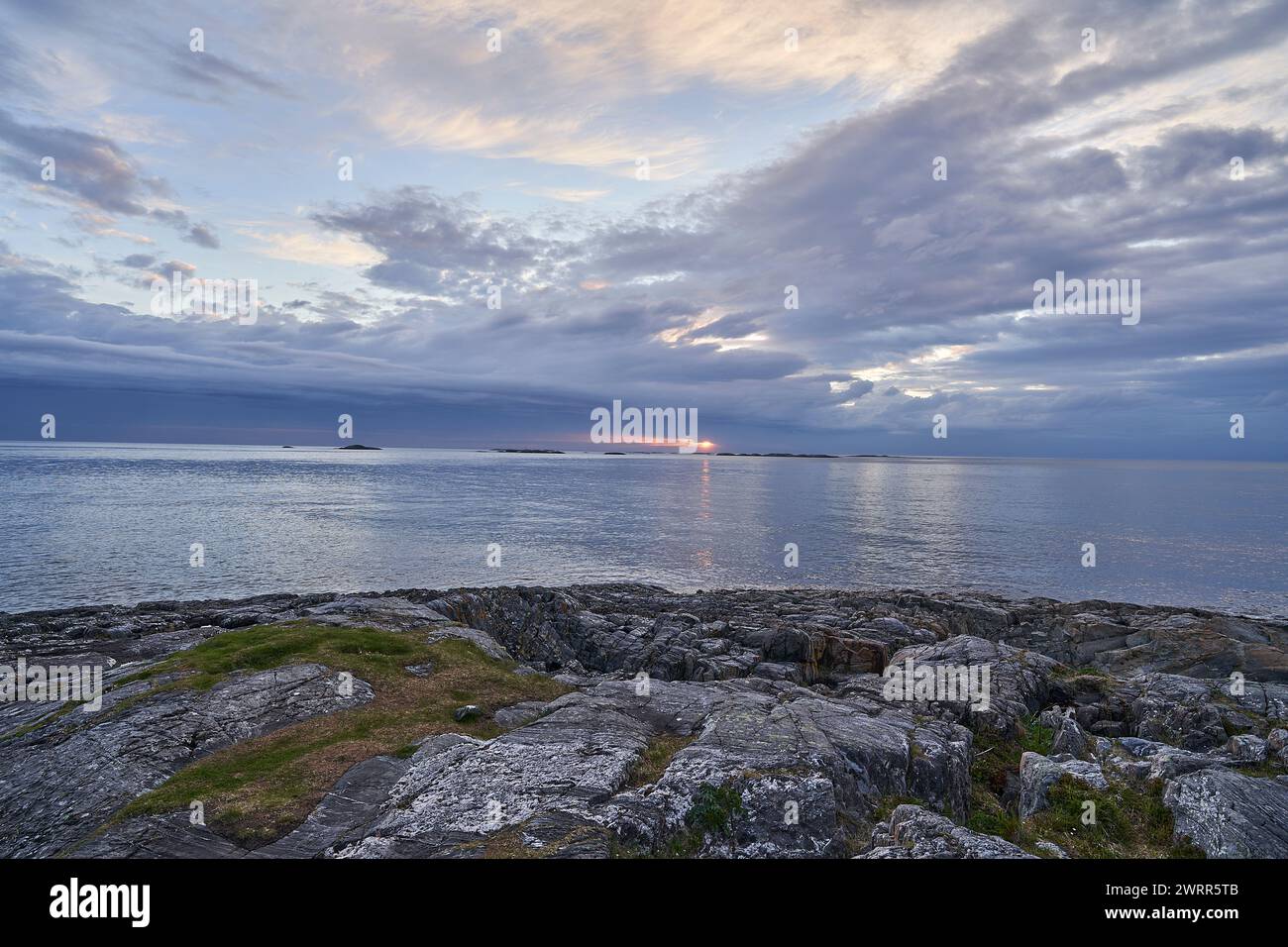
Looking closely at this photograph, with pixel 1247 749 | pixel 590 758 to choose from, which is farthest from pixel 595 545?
pixel 1247 749

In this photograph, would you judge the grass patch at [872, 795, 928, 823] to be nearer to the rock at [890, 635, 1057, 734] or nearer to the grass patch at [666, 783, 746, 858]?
the grass patch at [666, 783, 746, 858]

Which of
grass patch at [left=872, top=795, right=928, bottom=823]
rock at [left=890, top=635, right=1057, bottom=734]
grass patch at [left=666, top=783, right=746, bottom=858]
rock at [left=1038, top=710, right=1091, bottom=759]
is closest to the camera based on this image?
grass patch at [left=666, top=783, right=746, bottom=858]

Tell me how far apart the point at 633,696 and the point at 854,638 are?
18.0 meters

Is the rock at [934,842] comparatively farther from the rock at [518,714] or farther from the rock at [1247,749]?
the rock at [1247,749]

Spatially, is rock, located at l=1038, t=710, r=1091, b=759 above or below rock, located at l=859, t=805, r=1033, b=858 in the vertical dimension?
below

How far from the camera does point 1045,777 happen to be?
1342cm

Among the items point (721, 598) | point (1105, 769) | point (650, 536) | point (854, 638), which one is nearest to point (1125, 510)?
point (650, 536)

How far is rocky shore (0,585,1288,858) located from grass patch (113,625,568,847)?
0.24 ft

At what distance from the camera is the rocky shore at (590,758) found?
11031 mm

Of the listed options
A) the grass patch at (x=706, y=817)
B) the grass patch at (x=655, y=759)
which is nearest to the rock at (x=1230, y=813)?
the grass patch at (x=706, y=817)

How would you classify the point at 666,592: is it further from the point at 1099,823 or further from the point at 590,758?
the point at 1099,823

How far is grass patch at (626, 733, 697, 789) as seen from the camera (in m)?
12.9

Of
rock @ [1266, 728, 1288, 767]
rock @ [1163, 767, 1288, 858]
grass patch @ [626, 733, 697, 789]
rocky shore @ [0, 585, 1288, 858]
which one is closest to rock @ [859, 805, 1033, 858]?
rocky shore @ [0, 585, 1288, 858]

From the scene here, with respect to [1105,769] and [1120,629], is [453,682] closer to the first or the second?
[1105,769]
